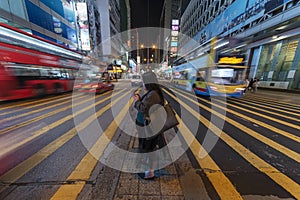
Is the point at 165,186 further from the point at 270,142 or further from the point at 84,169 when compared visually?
the point at 270,142

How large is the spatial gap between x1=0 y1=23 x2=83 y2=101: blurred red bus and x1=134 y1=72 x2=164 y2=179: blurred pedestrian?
28.2 feet

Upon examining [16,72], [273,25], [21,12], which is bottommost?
[16,72]

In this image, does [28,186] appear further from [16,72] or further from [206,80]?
[206,80]

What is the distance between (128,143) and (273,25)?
57.9 ft

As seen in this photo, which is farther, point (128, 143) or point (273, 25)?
point (273, 25)

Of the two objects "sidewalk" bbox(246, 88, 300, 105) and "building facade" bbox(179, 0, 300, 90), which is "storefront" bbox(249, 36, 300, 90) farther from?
"sidewalk" bbox(246, 88, 300, 105)

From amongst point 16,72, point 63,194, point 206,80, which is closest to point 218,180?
point 63,194

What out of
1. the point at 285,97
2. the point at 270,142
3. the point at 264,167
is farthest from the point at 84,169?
the point at 285,97

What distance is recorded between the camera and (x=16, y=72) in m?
7.04

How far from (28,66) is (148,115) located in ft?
31.4

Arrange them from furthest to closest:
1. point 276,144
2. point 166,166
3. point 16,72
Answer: point 16,72 < point 276,144 < point 166,166

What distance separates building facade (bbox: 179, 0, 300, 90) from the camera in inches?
480

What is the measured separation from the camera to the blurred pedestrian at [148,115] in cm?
188

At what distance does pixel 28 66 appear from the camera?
7.68 metres
